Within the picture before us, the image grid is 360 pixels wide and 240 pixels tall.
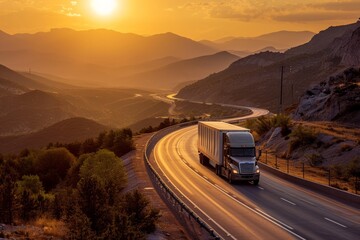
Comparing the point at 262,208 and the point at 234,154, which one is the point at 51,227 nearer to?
the point at 262,208

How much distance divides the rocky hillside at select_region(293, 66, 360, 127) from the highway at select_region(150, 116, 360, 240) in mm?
24232

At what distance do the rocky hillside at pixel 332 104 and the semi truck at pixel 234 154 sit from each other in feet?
86.1

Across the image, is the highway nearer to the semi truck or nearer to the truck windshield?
the semi truck

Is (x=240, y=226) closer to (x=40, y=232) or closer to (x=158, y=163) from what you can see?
(x=40, y=232)

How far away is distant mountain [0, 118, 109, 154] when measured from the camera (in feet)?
473

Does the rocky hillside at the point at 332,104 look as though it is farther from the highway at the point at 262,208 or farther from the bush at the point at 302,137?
the highway at the point at 262,208

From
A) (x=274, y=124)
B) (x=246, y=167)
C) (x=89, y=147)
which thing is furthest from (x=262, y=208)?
(x=89, y=147)

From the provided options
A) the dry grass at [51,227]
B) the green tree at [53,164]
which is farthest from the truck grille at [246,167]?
the green tree at [53,164]

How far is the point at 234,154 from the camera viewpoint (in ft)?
118

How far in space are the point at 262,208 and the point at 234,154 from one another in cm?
785

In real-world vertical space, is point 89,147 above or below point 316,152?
below

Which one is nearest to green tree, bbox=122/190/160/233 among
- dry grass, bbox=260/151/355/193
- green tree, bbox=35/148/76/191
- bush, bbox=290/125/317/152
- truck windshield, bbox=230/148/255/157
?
truck windshield, bbox=230/148/255/157

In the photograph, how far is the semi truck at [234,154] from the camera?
35625 millimetres

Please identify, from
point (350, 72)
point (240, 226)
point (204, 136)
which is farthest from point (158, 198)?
point (350, 72)
